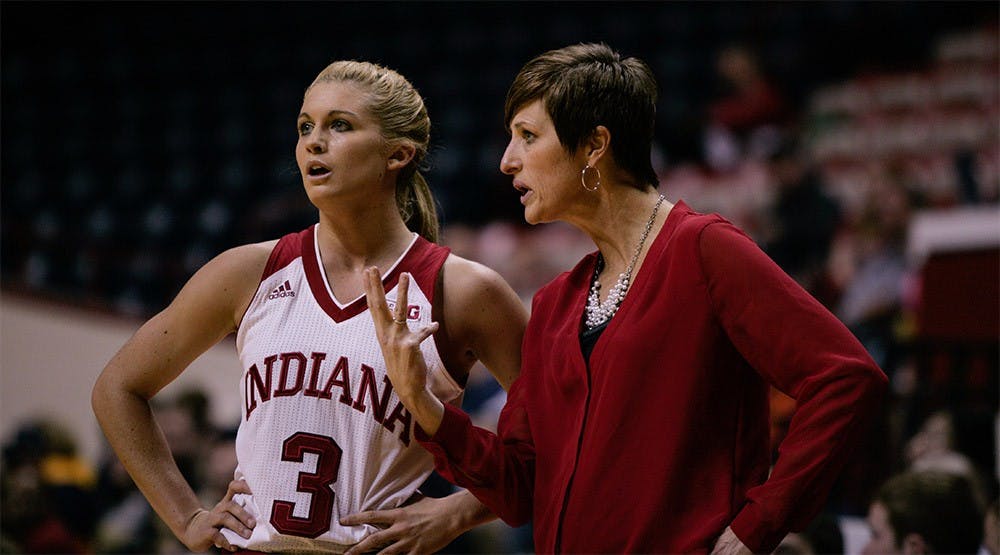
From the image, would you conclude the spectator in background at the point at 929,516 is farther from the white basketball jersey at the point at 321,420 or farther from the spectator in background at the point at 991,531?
the white basketball jersey at the point at 321,420

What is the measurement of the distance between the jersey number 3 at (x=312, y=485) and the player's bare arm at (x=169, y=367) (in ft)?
0.79

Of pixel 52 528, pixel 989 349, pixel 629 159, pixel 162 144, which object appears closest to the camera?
pixel 629 159

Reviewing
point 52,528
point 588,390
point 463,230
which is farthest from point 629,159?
point 463,230

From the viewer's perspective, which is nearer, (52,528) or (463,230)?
(52,528)

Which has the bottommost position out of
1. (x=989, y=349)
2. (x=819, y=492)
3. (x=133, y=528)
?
(x=133, y=528)

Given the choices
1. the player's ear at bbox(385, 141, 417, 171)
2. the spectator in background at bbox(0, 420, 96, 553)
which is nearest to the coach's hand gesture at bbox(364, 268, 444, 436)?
the player's ear at bbox(385, 141, 417, 171)

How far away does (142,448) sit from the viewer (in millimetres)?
2732

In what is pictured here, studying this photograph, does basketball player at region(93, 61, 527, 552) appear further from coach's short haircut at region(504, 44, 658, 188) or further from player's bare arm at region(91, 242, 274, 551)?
coach's short haircut at region(504, 44, 658, 188)

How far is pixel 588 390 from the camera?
2.31 meters

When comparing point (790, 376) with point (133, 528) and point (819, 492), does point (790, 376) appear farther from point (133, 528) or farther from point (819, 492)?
point (133, 528)

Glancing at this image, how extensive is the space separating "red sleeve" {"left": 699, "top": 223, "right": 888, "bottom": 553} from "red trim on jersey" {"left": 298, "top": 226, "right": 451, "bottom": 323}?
0.67 m

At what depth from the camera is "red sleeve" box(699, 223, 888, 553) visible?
6.79ft

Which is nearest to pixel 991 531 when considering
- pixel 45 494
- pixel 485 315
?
pixel 485 315

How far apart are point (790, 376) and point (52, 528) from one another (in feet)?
13.7
